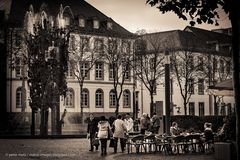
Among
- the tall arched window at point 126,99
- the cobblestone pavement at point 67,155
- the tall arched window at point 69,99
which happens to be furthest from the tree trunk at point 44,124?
the tall arched window at point 126,99

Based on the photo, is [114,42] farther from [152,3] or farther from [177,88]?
[152,3]

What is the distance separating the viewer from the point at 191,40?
84.7 m

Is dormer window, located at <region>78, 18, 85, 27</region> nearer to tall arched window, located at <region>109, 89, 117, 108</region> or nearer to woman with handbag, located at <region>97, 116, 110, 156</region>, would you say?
tall arched window, located at <region>109, 89, 117, 108</region>

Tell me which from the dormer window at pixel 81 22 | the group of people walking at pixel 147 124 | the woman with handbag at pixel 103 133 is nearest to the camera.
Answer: the woman with handbag at pixel 103 133

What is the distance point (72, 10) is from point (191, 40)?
Answer: 18.6m

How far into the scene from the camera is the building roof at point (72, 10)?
232 feet

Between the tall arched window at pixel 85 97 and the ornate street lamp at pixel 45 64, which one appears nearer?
the ornate street lamp at pixel 45 64

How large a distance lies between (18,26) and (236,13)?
192ft

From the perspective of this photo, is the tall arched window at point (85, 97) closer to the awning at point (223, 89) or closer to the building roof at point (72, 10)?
the building roof at point (72, 10)

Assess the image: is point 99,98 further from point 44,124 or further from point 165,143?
point 165,143

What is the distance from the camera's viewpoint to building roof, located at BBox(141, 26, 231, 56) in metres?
75.9

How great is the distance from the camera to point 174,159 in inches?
834

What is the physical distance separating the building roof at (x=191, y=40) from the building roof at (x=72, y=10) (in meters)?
4.56

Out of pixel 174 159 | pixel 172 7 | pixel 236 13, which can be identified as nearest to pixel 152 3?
pixel 172 7
